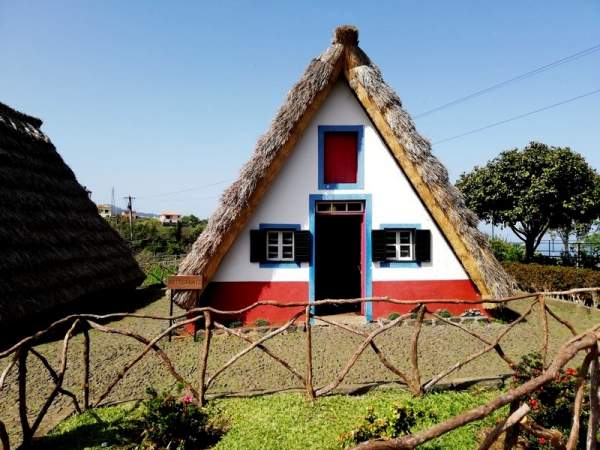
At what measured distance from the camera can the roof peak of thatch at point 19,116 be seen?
1079cm

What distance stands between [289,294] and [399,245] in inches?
106

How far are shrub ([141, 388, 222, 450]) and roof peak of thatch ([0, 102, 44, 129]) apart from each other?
1083 cm

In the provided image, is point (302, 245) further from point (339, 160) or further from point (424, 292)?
point (424, 292)

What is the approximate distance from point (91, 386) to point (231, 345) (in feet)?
7.42

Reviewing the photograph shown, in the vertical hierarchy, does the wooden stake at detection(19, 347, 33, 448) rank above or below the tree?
below

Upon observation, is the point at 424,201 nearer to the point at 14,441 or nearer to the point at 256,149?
the point at 256,149

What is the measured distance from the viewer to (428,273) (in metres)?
8.29

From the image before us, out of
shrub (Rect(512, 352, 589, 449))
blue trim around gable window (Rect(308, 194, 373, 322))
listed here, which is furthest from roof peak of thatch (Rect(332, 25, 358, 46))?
shrub (Rect(512, 352, 589, 449))

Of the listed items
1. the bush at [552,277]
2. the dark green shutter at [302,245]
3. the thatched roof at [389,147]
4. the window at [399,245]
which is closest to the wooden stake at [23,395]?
the thatched roof at [389,147]

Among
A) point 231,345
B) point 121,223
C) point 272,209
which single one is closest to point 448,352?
point 231,345

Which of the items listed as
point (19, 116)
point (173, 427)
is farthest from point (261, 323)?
point (19, 116)

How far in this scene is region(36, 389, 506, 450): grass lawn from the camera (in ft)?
12.1

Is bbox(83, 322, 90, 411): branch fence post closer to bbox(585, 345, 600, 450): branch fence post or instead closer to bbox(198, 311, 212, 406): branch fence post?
bbox(198, 311, 212, 406): branch fence post

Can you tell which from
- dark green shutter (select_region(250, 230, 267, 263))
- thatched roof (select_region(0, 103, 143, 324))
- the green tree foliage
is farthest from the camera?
the green tree foliage
